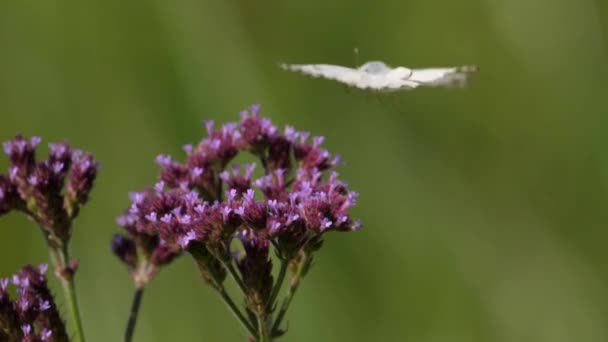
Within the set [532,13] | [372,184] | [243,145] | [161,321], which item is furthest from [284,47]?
[243,145]

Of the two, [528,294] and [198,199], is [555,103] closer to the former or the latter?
[528,294]

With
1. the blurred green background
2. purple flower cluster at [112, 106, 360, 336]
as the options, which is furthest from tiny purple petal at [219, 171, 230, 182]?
the blurred green background

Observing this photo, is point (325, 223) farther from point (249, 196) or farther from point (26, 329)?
point (26, 329)

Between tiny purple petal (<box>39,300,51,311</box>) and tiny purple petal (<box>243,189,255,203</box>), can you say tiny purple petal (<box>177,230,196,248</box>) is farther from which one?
tiny purple petal (<box>39,300,51,311</box>)

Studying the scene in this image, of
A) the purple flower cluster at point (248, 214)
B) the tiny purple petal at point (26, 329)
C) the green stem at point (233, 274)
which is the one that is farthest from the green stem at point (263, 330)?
the tiny purple petal at point (26, 329)

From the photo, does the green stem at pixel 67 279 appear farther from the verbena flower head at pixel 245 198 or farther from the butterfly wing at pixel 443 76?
the butterfly wing at pixel 443 76

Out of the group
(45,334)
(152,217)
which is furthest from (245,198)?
(45,334)
